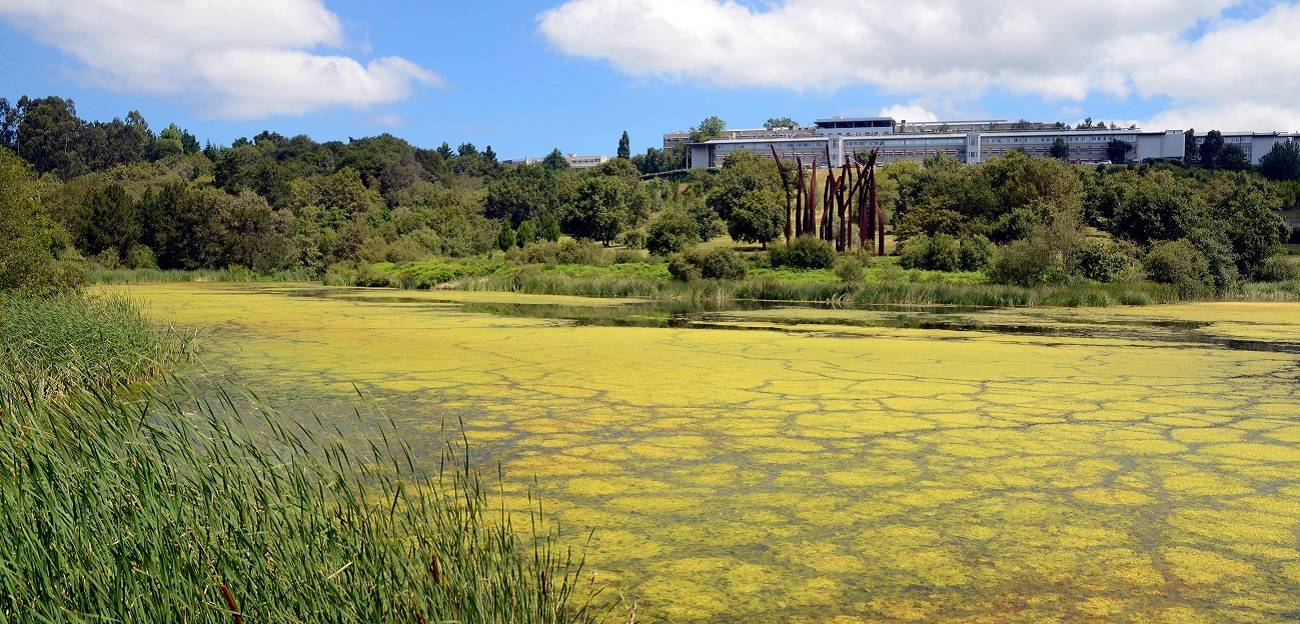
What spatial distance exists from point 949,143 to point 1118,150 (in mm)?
18410

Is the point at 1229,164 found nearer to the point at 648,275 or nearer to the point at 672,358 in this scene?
the point at 648,275

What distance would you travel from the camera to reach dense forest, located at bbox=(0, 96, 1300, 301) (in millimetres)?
33250

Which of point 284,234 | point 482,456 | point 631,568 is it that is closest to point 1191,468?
point 631,568

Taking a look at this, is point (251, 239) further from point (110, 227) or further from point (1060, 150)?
point (1060, 150)

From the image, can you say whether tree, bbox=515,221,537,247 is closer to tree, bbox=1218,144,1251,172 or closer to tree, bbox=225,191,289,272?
tree, bbox=225,191,289,272

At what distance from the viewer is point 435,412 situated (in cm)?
1004

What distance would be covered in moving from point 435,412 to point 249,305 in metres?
17.4

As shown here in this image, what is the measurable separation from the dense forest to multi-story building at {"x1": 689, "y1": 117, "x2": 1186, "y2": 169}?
18.3 meters

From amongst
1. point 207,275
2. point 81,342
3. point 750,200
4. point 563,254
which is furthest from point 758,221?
point 81,342

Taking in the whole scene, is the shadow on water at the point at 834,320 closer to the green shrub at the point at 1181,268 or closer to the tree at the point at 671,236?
the green shrub at the point at 1181,268

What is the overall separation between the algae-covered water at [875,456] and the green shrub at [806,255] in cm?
1970

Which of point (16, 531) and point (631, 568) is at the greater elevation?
point (16, 531)

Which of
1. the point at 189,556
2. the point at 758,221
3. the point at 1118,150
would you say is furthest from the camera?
the point at 1118,150

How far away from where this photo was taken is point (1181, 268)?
32.1 metres
